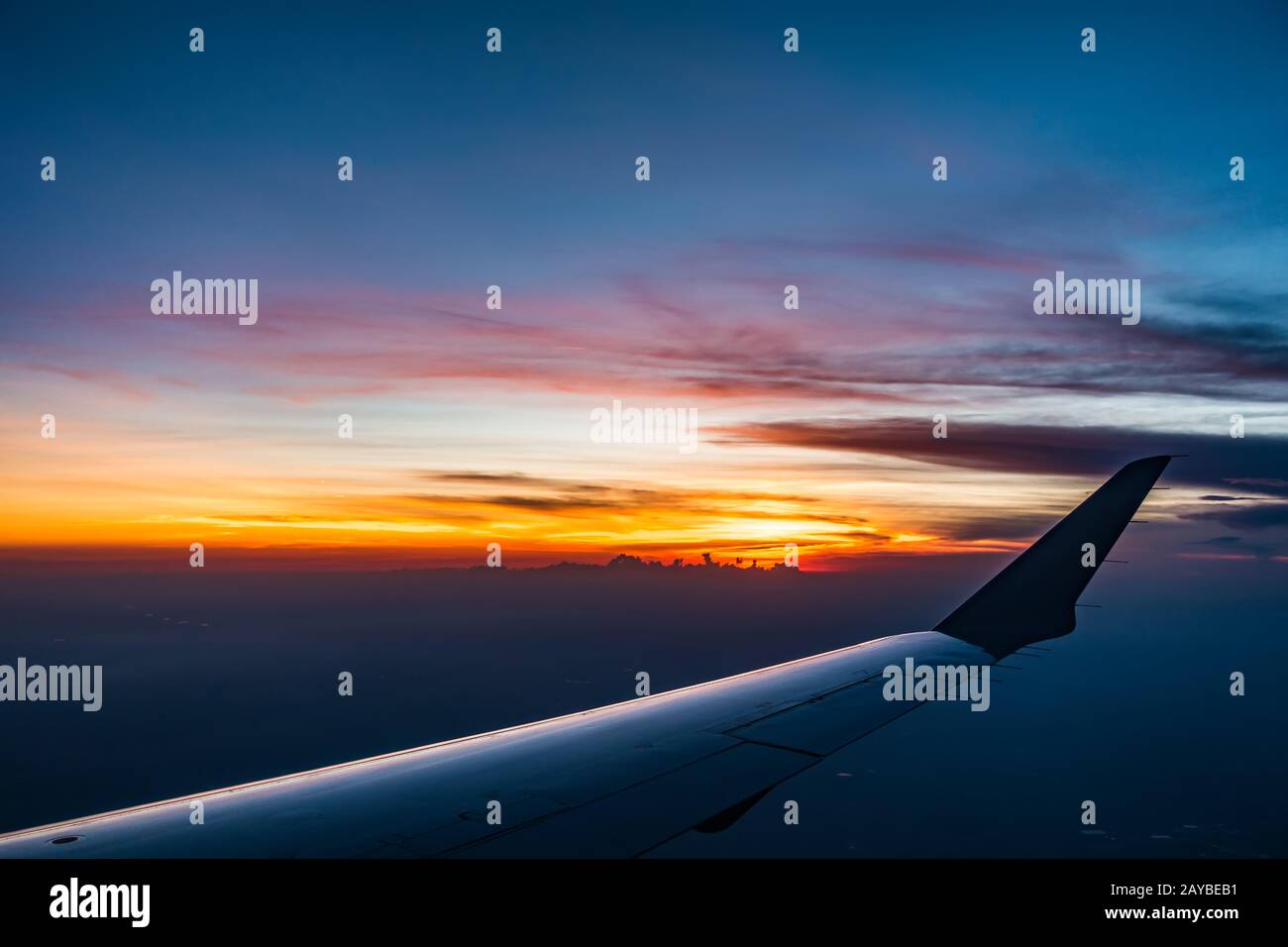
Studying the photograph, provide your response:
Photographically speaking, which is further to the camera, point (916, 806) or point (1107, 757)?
point (1107, 757)

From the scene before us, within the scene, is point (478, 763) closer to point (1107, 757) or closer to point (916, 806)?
point (916, 806)

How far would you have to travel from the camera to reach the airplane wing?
13.5ft

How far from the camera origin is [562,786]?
5168 millimetres

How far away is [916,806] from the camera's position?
14362 cm

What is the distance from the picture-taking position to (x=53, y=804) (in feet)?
438

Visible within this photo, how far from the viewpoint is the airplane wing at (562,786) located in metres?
4.12
